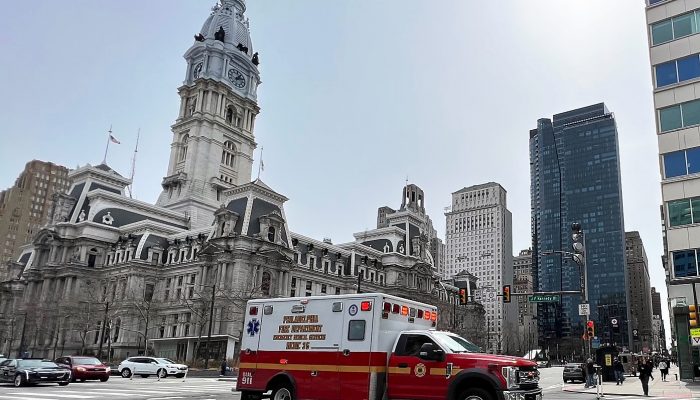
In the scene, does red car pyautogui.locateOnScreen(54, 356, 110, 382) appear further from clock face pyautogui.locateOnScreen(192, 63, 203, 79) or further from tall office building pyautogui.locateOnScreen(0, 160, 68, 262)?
tall office building pyautogui.locateOnScreen(0, 160, 68, 262)

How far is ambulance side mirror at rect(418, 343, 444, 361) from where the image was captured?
45.9 ft

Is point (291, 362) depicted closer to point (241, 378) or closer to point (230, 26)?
point (241, 378)

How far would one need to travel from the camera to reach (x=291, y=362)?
1650 centimetres

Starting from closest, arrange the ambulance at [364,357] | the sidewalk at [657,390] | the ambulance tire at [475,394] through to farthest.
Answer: the ambulance tire at [475,394] < the ambulance at [364,357] < the sidewalk at [657,390]

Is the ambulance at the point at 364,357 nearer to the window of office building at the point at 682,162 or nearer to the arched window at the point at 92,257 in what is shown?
the window of office building at the point at 682,162

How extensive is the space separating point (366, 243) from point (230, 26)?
59517mm

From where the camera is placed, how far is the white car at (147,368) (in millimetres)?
40688

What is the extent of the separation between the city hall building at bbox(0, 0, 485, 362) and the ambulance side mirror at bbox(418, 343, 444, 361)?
54.7m

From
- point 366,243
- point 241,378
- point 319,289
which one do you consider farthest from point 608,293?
point 241,378

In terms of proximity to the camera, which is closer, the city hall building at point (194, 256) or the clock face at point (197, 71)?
the city hall building at point (194, 256)

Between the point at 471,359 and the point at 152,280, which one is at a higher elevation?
the point at 152,280

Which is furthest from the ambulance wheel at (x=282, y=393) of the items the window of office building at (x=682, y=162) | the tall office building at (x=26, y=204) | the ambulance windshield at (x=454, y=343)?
the tall office building at (x=26, y=204)

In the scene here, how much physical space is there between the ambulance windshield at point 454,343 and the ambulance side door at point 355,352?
6.17 feet

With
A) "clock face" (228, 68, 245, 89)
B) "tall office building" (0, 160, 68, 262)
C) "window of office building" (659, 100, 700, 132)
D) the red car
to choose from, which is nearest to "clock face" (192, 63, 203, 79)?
"clock face" (228, 68, 245, 89)
